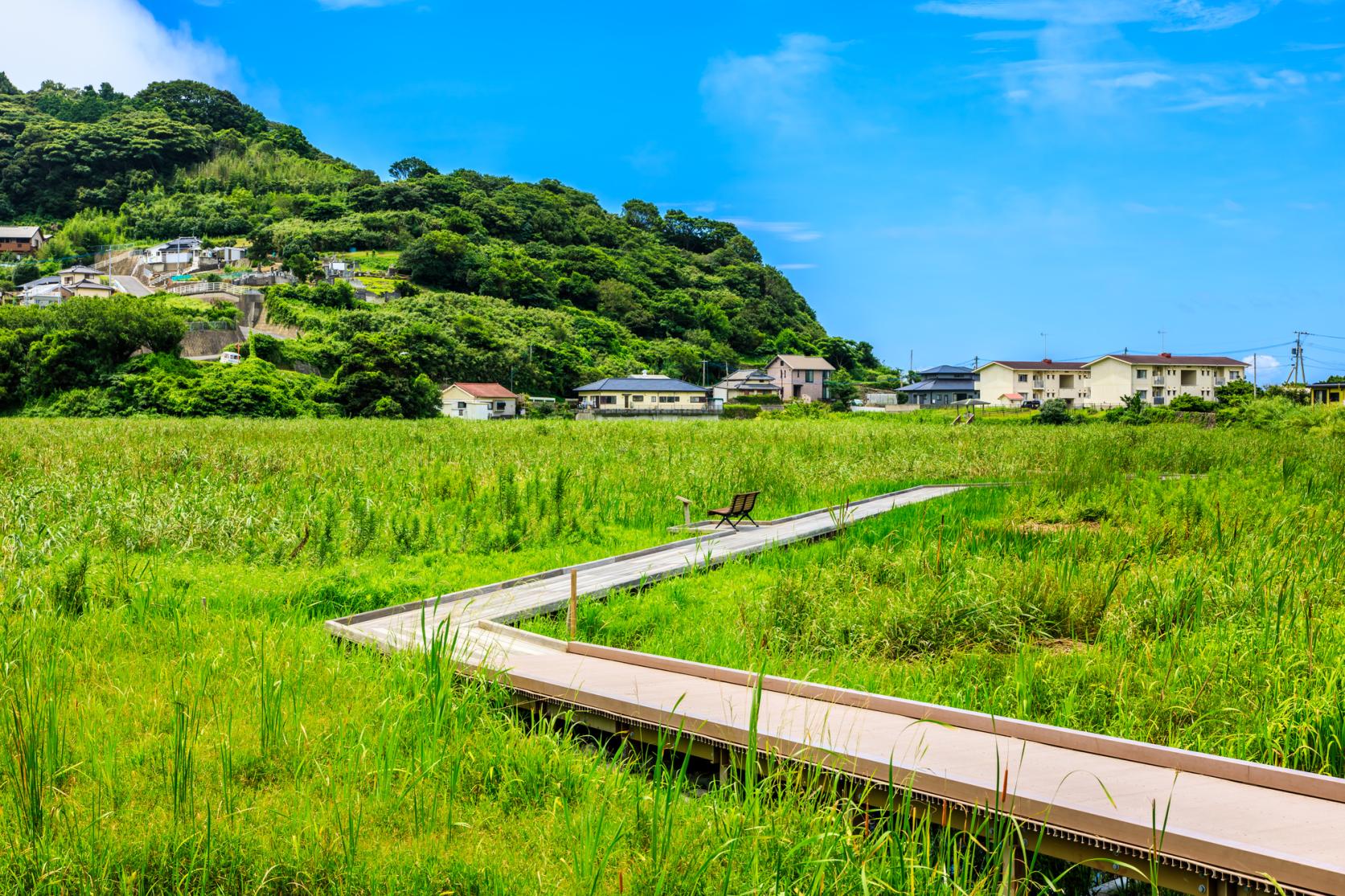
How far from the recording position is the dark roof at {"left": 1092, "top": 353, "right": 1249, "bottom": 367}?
218 ft

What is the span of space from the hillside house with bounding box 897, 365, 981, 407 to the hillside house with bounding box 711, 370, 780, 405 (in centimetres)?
1155

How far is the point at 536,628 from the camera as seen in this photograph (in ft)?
22.5

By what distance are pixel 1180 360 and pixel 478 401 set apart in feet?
175

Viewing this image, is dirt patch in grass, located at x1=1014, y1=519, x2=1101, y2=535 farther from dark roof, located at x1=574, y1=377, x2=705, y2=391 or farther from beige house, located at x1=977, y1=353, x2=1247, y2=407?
beige house, located at x1=977, y1=353, x2=1247, y2=407

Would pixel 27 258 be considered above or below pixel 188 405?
above

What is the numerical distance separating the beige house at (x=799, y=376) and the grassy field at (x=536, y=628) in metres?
64.5

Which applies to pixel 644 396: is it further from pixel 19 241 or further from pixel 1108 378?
pixel 19 241

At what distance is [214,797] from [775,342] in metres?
93.0

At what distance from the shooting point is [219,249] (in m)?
85.2

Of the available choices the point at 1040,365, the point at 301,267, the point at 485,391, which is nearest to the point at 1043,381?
the point at 1040,365

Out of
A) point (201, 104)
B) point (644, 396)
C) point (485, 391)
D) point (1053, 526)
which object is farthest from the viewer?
point (201, 104)

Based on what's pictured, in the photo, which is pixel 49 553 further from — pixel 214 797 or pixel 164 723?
pixel 214 797

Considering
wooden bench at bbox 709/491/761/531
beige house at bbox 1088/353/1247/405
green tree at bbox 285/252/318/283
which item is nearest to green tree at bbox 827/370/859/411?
beige house at bbox 1088/353/1247/405

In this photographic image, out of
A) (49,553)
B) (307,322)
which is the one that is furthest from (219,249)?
(49,553)
